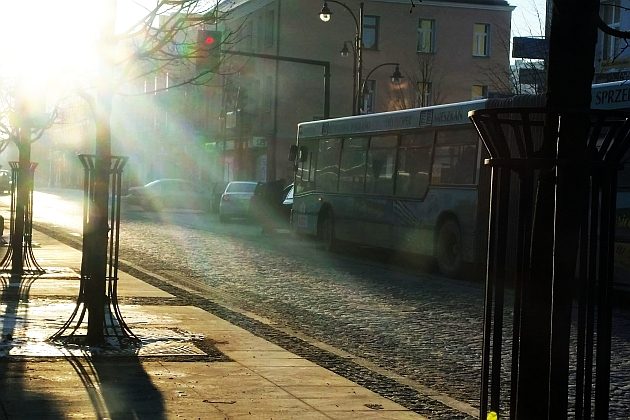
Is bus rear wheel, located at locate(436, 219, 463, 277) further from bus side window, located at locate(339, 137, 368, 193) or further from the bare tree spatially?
the bare tree

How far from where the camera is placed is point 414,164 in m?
21.8

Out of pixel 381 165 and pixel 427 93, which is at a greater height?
pixel 427 93

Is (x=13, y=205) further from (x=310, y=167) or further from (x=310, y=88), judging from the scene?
(x=310, y=88)

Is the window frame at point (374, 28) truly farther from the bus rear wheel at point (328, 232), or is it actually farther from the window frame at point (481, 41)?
the bus rear wheel at point (328, 232)

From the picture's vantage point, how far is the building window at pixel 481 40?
209 ft

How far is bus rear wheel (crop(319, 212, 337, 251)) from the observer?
26375mm

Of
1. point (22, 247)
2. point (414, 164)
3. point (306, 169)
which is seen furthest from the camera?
point (306, 169)

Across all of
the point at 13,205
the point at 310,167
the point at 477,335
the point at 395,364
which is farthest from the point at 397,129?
the point at 395,364

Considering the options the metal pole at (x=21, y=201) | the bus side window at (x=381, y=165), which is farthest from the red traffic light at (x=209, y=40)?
the bus side window at (x=381, y=165)

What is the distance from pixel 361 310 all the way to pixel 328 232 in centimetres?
1164

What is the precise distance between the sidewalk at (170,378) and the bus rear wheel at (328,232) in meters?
13.9

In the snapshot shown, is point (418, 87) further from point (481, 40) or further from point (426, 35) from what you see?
point (481, 40)

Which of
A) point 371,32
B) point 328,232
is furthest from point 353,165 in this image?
point 371,32

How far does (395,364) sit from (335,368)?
2.98 ft
